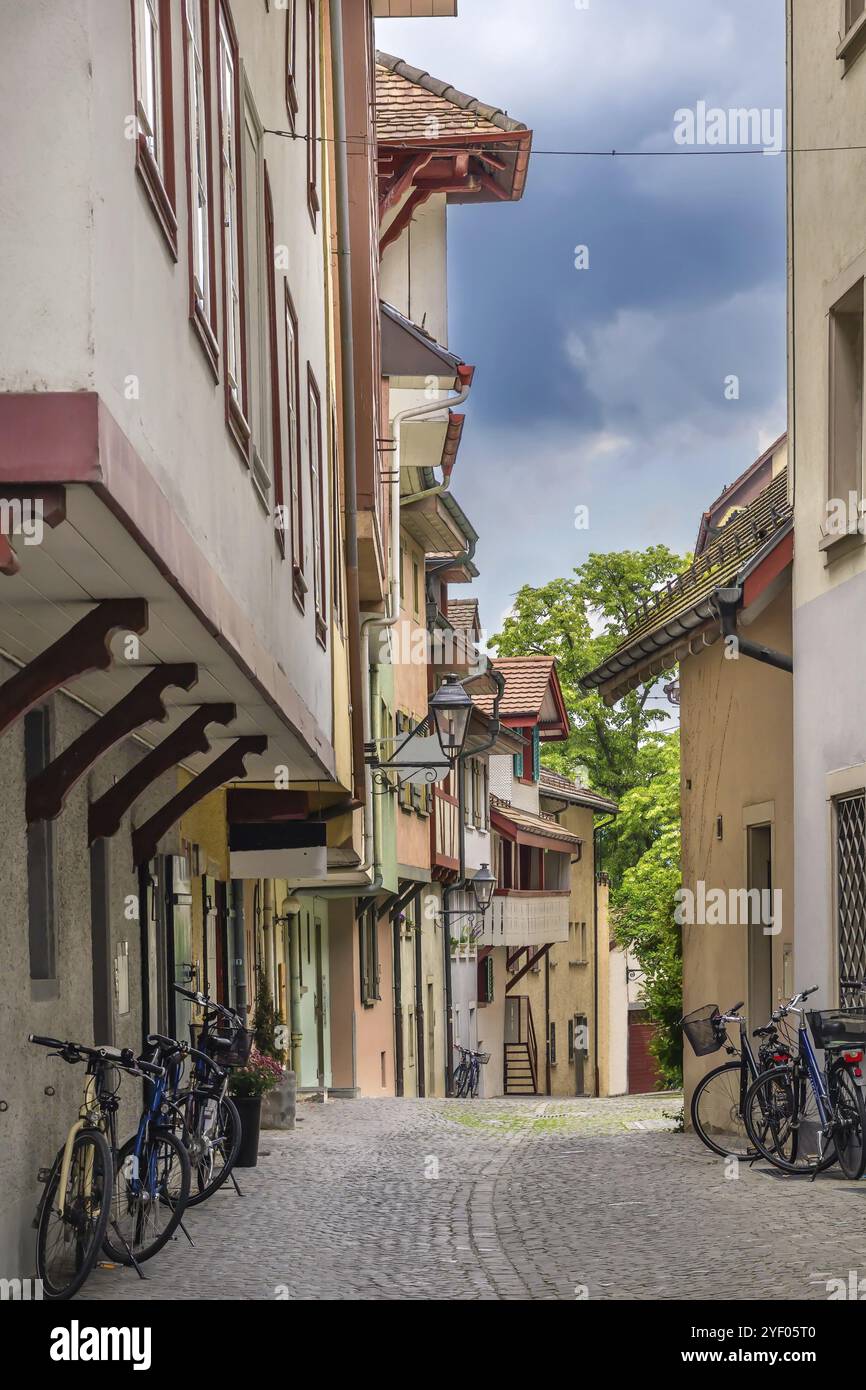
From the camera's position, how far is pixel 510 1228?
11.5 m

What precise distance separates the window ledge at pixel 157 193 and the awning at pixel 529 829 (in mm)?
40337

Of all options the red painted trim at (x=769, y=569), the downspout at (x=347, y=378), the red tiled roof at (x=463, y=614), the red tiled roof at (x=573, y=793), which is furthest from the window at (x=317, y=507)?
the red tiled roof at (x=573, y=793)

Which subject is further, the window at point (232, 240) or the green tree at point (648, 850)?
the green tree at point (648, 850)

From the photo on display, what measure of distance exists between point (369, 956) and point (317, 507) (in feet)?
56.2

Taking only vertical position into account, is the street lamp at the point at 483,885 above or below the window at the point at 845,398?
below

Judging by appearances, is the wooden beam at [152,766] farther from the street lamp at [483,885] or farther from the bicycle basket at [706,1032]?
the street lamp at [483,885]

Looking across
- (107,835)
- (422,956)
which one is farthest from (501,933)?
(107,835)

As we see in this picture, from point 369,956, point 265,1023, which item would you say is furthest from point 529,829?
point 265,1023

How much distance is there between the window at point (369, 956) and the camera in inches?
1204

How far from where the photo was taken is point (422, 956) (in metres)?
37.4

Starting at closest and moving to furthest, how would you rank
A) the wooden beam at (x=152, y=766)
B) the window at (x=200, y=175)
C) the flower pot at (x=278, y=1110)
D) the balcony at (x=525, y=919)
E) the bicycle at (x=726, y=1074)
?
the window at (x=200, y=175)
the wooden beam at (x=152, y=766)
the bicycle at (x=726, y=1074)
the flower pot at (x=278, y=1110)
the balcony at (x=525, y=919)

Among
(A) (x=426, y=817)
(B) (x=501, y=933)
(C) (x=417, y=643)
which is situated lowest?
(B) (x=501, y=933)

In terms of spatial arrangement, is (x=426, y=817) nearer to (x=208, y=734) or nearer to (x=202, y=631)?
(x=208, y=734)

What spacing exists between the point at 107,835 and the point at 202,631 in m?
3.89
